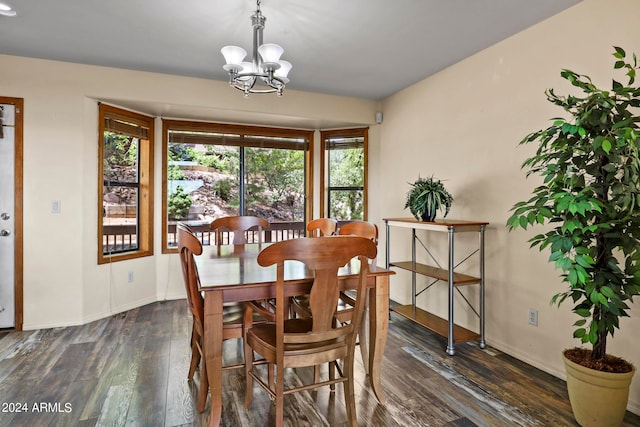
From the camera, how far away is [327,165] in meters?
4.85

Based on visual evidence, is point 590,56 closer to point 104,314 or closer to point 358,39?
point 358,39

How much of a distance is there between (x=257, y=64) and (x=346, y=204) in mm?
2688

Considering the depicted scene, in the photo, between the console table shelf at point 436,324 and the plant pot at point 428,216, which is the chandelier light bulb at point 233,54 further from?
the console table shelf at point 436,324

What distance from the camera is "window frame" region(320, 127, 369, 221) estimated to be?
4594mm

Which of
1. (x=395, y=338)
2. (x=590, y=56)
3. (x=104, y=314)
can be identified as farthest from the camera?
(x=104, y=314)

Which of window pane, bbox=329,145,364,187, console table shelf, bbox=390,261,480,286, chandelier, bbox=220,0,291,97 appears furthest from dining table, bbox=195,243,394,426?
window pane, bbox=329,145,364,187

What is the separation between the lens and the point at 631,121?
5.37 ft

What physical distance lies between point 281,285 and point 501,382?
1.77 metres

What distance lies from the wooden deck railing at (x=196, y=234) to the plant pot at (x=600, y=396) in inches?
108

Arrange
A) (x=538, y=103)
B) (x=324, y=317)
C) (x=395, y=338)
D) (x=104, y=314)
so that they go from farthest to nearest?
(x=104, y=314) → (x=395, y=338) → (x=538, y=103) → (x=324, y=317)

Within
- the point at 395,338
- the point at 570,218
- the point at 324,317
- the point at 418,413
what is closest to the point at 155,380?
the point at 324,317

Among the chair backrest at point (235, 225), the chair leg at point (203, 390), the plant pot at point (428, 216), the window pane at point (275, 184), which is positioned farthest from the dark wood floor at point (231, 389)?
the window pane at point (275, 184)

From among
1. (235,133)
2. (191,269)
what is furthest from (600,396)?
(235,133)

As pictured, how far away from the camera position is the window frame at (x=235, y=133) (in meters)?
4.18
